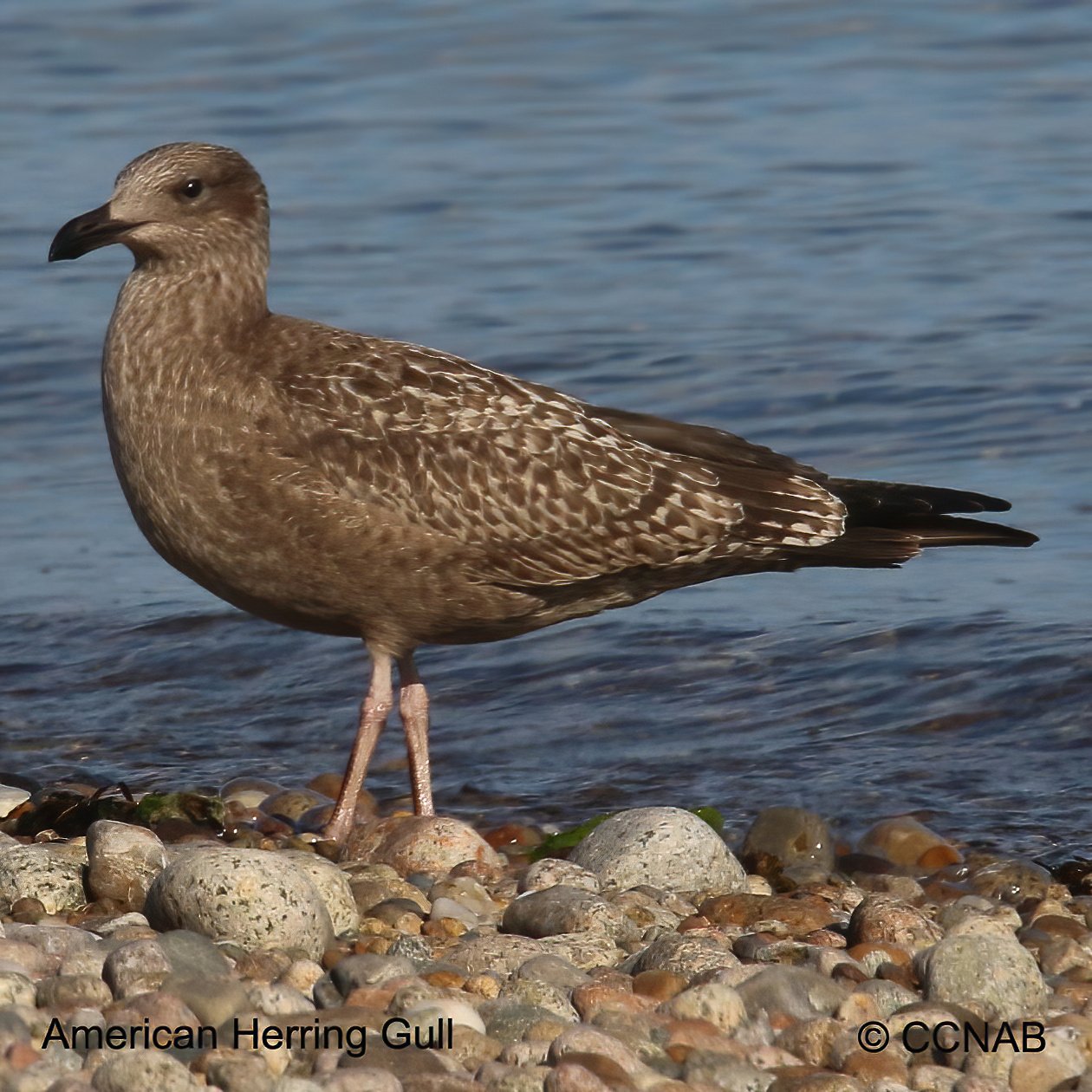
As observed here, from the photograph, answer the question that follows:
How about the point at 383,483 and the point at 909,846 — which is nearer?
the point at 383,483

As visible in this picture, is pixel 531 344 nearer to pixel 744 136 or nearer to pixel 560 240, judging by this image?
pixel 560 240

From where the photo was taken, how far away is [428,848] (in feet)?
21.3

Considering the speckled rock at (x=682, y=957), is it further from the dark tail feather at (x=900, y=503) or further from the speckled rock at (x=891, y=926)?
the dark tail feather at (x=900, y=503)

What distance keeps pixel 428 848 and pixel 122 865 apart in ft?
3.40

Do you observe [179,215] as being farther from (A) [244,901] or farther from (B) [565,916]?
(B) [565,916]

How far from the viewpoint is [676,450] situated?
292 inches

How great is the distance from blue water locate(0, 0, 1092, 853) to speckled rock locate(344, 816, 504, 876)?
90 centimetres

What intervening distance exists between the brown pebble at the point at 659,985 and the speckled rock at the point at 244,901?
0.82 meters

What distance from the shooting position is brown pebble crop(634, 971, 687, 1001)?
5047 mm

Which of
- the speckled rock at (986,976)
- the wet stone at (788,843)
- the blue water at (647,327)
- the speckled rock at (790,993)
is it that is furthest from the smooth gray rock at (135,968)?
the blue water at (647,327)

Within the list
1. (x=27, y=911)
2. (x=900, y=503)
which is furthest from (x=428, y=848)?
(x=900, y=503)

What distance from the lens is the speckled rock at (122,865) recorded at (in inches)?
229

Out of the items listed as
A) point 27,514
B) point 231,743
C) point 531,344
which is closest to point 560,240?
point 531,344

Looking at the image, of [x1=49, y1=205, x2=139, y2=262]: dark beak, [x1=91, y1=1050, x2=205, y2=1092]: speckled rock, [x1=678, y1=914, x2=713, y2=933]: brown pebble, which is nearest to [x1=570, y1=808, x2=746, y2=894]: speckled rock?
[x1=678, y1=914, x2=713, y2=933]: brown pebble
